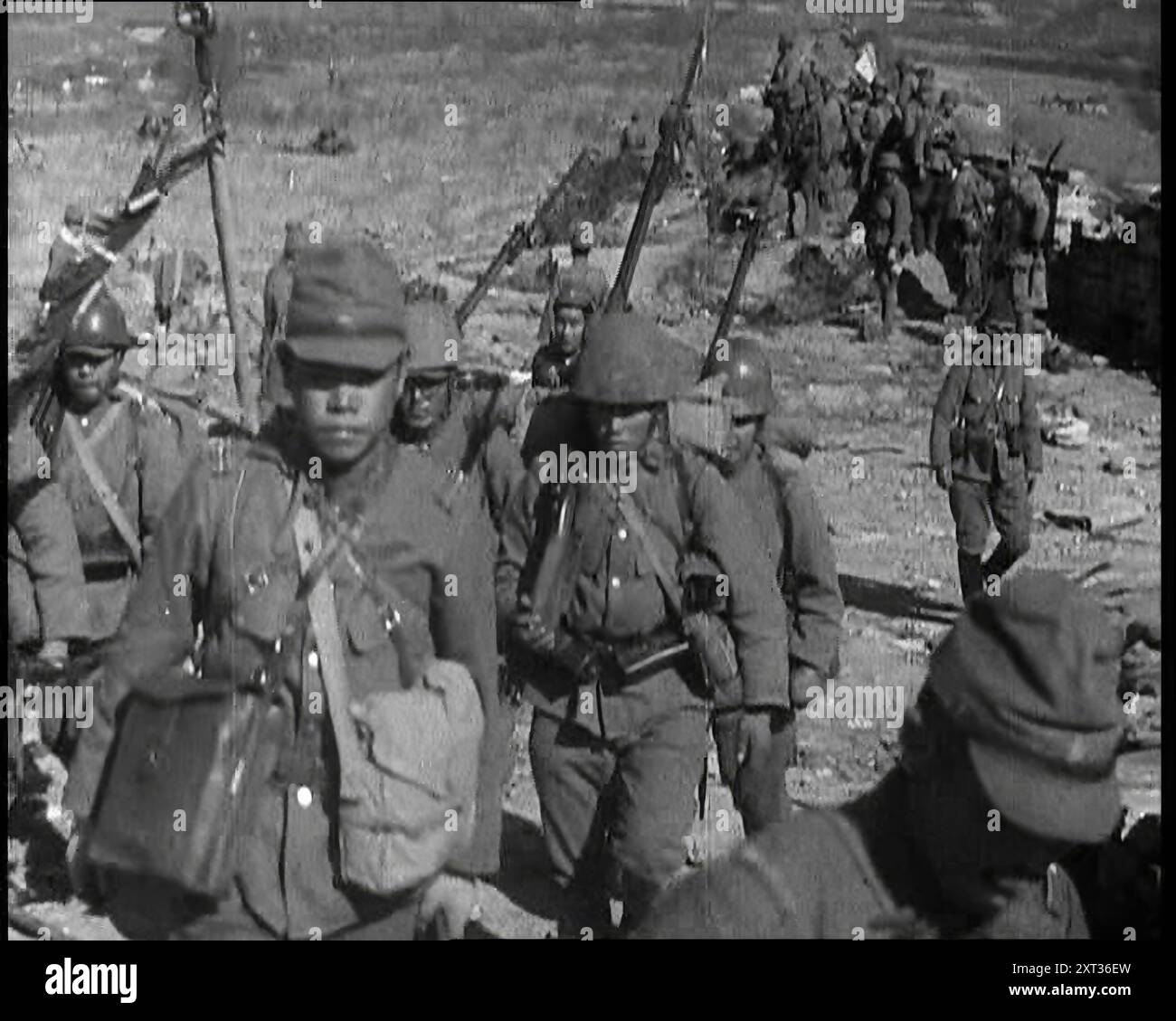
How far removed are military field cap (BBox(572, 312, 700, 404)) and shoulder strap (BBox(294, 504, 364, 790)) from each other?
1903mm

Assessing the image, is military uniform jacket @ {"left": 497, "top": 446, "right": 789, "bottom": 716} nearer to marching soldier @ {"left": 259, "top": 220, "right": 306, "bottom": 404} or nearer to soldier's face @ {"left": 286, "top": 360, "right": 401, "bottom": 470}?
marching soldier @ {"left": 259, "top": 220, "right": 306, "bottom": 404}

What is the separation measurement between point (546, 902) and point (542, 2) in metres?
8.87

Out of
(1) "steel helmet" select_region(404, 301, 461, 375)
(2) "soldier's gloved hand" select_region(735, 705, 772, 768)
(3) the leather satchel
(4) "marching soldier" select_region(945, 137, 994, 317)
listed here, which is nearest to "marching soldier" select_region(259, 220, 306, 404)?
(1) "steel helmet" select_region(404, 301, 461, 375)

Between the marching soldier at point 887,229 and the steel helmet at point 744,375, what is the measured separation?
10720 millimetres

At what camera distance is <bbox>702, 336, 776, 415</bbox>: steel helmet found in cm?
791

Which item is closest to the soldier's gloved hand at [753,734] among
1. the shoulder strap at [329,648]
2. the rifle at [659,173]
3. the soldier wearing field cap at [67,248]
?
the rifle at [659,173]

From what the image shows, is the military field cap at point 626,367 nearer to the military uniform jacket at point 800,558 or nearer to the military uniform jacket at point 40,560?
the military uniform jacket at point 800,558

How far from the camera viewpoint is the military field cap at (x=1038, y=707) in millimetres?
3527

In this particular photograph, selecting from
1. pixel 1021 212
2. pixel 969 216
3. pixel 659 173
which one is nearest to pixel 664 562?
pixel 659 173

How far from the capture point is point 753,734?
7.28m

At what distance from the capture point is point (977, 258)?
1839 cm

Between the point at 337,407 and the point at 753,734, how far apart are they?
263cm

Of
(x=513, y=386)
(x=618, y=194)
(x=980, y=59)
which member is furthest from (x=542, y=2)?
(x=513, y=386)
